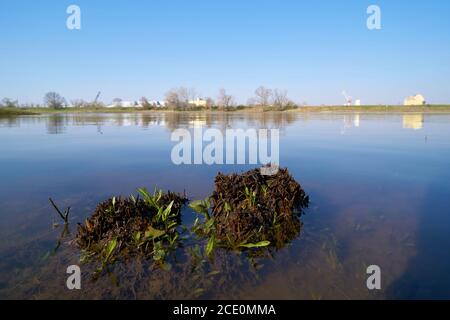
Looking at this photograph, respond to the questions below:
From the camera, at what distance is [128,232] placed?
12.2ft

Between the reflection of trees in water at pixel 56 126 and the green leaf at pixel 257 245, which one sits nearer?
the green leaf at pixel 257 245

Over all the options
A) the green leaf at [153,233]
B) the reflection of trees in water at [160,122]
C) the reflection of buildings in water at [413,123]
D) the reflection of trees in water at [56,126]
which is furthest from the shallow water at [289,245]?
the reflection of buildings in water at [413,123]

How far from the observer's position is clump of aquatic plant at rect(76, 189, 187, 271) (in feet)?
11.1

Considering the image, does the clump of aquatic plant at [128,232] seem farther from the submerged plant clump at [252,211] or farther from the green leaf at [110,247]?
the submerged plant clump at [252,211]

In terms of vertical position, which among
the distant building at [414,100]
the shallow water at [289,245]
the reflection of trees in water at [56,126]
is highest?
the distant building at [414,100]

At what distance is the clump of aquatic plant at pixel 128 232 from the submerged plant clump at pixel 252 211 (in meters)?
0.53

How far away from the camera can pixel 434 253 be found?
338 cm

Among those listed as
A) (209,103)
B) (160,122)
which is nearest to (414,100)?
(209,103)

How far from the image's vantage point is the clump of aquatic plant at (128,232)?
3.40 metres

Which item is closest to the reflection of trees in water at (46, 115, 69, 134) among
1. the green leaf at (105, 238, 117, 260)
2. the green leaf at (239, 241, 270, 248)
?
the green leaf at (105, 238, 117, 260)

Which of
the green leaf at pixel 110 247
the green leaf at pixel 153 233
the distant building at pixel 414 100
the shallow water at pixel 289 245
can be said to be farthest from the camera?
the distant building at pixel 414 100

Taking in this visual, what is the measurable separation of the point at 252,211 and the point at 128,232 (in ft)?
5.86

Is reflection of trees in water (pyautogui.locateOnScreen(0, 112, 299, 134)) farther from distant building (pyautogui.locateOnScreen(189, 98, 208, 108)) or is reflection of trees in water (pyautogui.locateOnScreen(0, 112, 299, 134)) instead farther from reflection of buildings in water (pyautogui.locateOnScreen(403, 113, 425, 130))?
distant building (pyautogui.locateOnScreen(189, 98, 208, 108))
